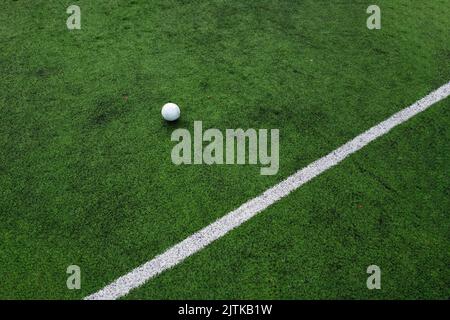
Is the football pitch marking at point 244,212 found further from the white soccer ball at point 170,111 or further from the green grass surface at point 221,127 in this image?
the white soccer ball at point 170,111

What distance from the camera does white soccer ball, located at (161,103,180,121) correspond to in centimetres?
441

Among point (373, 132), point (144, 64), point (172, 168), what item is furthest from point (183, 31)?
point (373, 132)

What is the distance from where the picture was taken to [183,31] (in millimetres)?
5625

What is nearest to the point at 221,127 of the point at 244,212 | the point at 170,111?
the point at 170,111

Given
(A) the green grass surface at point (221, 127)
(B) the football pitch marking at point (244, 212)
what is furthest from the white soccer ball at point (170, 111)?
(B) the football pitch marking at point (244, 212)

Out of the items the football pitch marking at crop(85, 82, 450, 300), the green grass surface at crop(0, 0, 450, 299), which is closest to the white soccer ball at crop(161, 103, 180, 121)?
the green grass surface at crop(0, 0, 450, 299)

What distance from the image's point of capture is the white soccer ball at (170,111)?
4414mm

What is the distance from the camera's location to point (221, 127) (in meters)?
4.53

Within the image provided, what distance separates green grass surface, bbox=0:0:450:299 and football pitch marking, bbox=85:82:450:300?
70mm

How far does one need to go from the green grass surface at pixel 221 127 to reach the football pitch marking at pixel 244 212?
0.07m

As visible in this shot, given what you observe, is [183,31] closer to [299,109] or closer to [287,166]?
[299,109]

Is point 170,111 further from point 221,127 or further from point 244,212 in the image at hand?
point 244,212

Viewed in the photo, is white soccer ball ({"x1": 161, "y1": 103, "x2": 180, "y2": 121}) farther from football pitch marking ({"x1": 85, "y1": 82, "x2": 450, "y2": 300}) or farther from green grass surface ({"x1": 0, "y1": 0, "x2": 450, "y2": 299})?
football pitch marking ({"x1": 85, "y1": 82, "x2": 450, "y2": 300})

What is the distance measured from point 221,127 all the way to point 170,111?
56 centimetres
